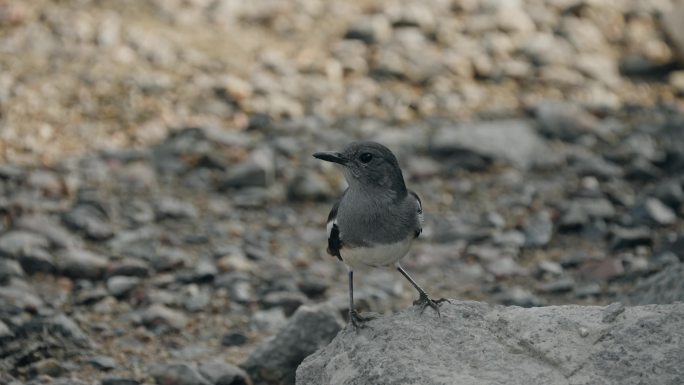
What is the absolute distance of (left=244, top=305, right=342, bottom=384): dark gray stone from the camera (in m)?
6.43

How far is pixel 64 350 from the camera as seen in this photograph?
22.1 feet

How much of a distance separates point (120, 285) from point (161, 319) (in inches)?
19.2

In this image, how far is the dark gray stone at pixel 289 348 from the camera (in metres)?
6.43

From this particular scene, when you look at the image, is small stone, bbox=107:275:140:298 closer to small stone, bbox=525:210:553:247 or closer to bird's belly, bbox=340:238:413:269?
bird's belly, bbox=340:238:413:269

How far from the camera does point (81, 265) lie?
7.64 metres

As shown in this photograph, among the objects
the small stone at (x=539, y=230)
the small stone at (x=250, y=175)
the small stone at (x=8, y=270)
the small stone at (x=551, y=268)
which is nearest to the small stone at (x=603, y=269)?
the small stone at (x=551, y=268)

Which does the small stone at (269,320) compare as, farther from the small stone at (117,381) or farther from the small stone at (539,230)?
the small stone at (539,230)

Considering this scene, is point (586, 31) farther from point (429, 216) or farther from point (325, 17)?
point (429, 216)

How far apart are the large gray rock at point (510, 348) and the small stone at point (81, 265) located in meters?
2.82

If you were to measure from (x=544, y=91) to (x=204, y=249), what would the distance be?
14.5ft

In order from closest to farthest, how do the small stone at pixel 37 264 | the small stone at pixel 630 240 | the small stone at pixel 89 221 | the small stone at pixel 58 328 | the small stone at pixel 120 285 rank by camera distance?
1. the small stone at pixel 58 328
2. the small stone at pixel 120 285
3. the small stone at pixel 37 264
4. the small stone at pixel 89 221
5. the small stone at pixel 630 240

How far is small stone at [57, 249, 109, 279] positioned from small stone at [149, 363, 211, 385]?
4.67 ft

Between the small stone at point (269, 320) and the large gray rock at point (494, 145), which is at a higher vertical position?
the small stone at point (269, 320)

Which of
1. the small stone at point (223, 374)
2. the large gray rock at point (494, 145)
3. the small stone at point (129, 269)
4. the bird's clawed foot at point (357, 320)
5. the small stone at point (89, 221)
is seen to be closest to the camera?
the bird's clawed foot at point (357, 320)
